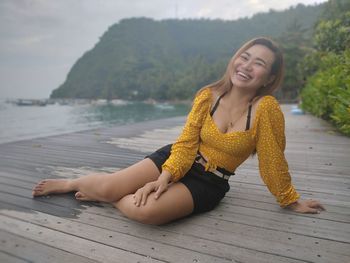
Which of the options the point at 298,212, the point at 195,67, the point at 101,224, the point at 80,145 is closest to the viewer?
the point at 101,224

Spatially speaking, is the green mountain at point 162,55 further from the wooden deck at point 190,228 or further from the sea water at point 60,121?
the wooden deck at point 190,228

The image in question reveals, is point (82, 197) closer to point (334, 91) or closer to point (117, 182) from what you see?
point (117, 182)

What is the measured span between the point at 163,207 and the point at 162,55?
268 feet

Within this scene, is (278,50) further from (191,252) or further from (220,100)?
(191,252)

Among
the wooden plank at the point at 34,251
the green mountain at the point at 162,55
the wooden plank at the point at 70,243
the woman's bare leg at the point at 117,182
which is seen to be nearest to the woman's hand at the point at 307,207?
the woman's bare leg at the point at 117,182

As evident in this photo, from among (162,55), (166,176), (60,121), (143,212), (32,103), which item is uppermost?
(162,55)

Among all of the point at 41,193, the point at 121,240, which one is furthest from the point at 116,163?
the point at 121,240

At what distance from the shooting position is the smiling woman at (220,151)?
1.82m

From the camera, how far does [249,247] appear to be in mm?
1555

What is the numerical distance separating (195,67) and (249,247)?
2606 inches

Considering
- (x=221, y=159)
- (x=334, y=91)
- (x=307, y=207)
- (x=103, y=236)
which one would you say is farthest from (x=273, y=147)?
(x=334, y=91)

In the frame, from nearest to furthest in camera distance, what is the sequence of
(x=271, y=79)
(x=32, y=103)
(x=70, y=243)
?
(x=70, y=243) < (x=271, y=79) < (x=32, y=103)

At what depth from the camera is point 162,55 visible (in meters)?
81.2

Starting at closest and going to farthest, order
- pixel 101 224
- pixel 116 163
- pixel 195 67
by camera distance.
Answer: pixel 101 224 < pixel 116 163 < pixel 195 67
